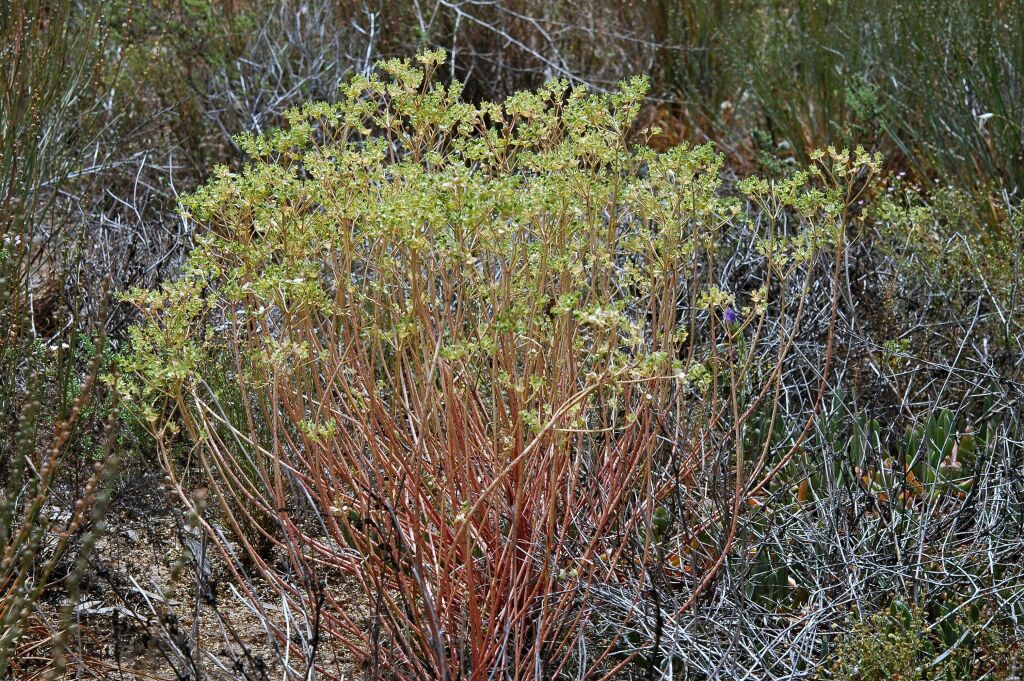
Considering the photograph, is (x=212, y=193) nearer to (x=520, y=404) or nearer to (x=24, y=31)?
(x=520, y=404)

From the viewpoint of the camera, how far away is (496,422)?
2049mm

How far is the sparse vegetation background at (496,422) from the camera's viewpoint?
1.90 m

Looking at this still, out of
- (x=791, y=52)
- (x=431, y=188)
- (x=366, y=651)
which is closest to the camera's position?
(x=431, y=188)

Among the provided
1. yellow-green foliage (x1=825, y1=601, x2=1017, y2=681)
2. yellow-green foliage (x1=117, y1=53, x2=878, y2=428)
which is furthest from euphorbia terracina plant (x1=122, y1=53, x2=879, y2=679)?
yellow-green foliage (x1=825, y1=601, x2=1017, y2=681)

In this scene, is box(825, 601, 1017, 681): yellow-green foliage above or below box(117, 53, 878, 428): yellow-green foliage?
below

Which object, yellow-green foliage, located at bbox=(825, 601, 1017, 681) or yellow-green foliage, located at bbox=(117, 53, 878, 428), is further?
yellow-green foliage, located at bbox=(825, 601, 1017, 681)

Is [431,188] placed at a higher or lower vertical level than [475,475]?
higher

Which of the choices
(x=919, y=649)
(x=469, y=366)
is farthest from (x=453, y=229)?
(x=919, y=649)

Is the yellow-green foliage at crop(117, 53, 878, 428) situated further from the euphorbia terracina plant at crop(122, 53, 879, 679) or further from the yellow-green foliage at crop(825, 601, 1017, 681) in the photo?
the yellow-green foliage at crop(825, 601, 1017, 681)

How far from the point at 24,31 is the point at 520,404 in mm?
2201

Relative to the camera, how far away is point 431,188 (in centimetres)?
183

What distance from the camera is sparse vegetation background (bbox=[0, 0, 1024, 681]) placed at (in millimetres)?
1903

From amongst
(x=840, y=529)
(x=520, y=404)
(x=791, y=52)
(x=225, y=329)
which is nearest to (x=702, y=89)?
(x=791, y=52)

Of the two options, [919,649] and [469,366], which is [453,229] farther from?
[919,649]
